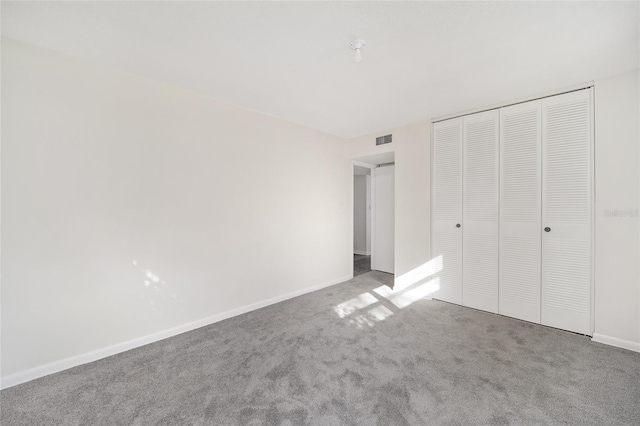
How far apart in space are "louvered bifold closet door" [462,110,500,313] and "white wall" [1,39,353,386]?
2.51m

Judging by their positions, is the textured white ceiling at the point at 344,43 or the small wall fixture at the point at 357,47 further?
the small wall fixture at the point at 357,47

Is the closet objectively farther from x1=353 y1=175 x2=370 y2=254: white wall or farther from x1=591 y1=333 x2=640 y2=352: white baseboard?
x1=353 y1=175 x2=370 y2=254: white wall

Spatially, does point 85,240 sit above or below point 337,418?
above

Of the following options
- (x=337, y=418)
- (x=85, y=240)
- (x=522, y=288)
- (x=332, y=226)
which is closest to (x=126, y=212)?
(x=85, y=240)

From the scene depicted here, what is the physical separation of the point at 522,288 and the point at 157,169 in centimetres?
421

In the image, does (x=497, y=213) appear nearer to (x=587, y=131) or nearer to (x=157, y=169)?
(x=587, y=131)

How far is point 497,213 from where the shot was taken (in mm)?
3045

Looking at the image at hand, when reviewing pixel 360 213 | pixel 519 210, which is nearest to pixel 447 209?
pixel 519 210

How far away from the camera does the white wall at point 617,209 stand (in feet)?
7.53

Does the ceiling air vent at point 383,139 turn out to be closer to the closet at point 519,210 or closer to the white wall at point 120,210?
the closet at point 519,210

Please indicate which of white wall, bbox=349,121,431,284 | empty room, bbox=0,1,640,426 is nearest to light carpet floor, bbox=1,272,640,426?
empty room, bbox=0,1,640,426

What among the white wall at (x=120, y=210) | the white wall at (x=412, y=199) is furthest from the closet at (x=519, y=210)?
the white wall at (x=120, y=210)

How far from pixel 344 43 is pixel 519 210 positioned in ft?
8.77

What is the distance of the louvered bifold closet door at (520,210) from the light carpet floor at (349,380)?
0.32 m
